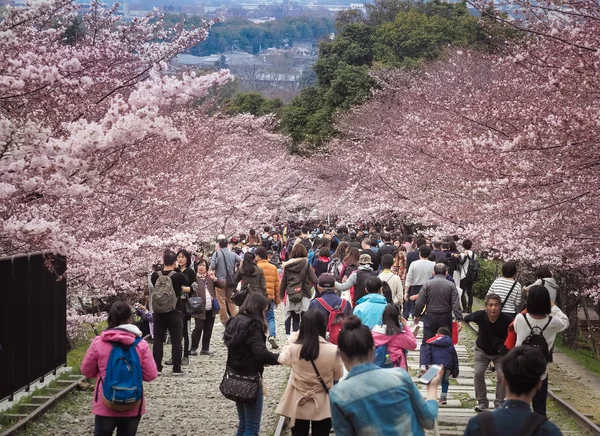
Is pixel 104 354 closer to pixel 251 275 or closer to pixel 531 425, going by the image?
pixel 531 425

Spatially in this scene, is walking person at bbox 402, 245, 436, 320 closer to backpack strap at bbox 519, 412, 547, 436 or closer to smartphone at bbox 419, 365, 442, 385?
smartphone at bbox 419, 365, 442, 385

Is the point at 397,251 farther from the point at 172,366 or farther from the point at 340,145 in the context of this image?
the point at 340,145

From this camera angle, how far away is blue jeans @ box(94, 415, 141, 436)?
7.44m

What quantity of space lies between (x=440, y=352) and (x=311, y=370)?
3907 millimetres

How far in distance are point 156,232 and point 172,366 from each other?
11.8 feet

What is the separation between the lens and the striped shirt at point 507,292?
11.1 m

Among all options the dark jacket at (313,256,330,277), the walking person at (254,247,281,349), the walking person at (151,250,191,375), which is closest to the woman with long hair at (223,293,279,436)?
the walking person at (151,250,191,375)

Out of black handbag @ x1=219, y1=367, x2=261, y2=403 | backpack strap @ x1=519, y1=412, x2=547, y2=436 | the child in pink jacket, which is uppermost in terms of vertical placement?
backpack strap @ x1=519, y1=412, x2=547, y2=436

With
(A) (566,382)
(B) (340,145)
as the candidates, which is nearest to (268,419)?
(A) (566,382)

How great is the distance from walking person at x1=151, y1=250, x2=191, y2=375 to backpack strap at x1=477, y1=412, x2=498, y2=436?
8800 millimetres

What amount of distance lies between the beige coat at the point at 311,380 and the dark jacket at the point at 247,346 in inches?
21.3

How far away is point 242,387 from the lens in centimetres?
775

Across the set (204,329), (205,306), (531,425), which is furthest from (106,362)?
(204,329)

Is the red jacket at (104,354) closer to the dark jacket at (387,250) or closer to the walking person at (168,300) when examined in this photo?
the walking person at (168,300)
